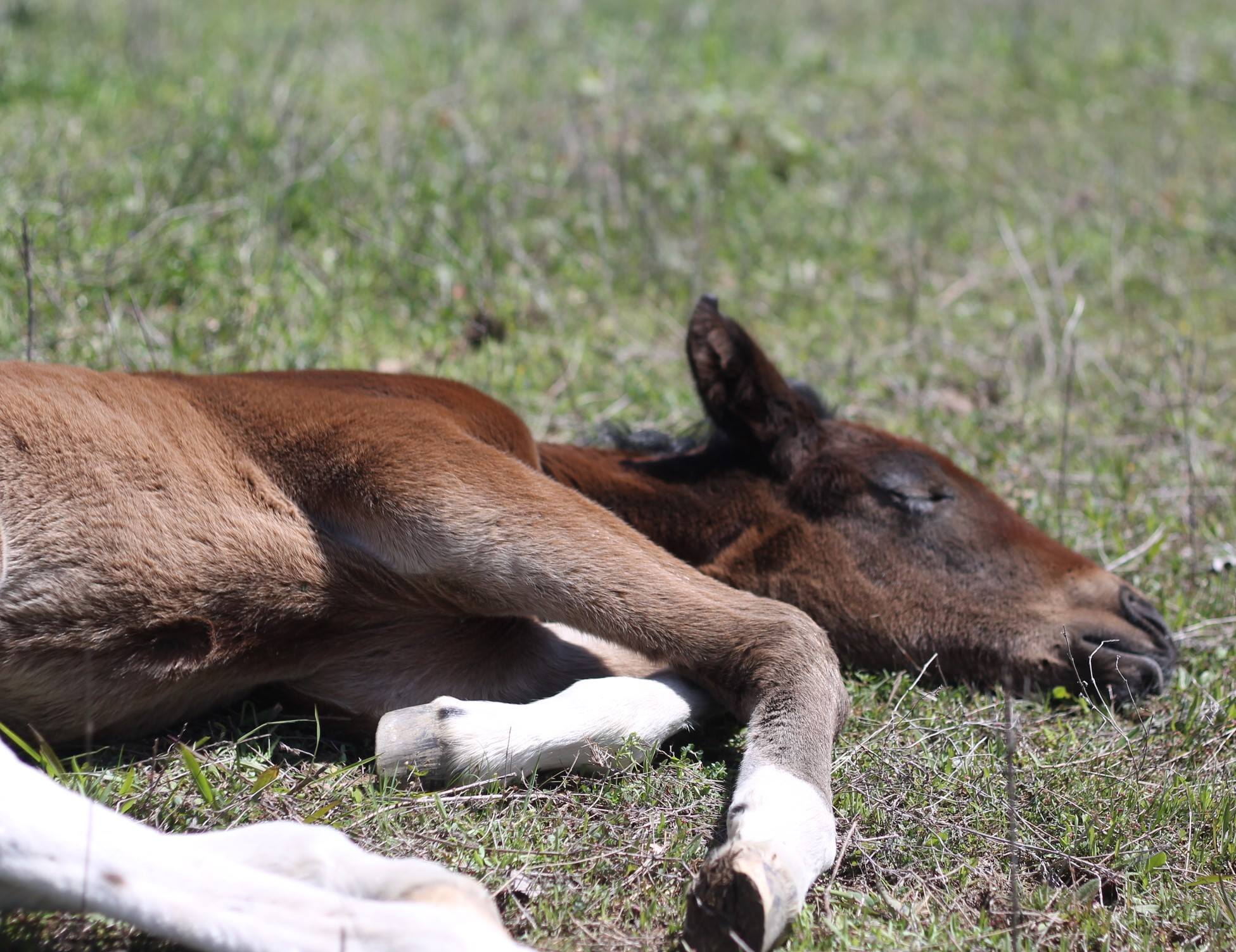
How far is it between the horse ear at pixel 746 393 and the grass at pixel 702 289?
2.33 ft

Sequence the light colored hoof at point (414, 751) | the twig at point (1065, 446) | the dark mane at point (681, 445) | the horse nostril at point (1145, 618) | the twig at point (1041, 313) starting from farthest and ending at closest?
the twig at point (1041, 313), the twig at point (1065, 446), the dark mane at point (681, 445), the horse nostril at point (1145, 618), the light colored hoof at point (414, 751)

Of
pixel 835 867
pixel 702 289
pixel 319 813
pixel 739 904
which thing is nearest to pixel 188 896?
pixel 319 813

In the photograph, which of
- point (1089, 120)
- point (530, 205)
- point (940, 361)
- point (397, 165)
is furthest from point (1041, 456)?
point (1089, 120)

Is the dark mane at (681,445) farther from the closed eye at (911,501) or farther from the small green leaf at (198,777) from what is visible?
the small green leaf at (198,777)

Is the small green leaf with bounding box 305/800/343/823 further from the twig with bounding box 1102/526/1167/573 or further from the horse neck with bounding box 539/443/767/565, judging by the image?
the twig with bounding box 1102/526/1167/573

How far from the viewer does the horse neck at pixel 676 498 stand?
3705 mm

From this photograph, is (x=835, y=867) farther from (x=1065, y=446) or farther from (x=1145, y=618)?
(x=1065, y=446)

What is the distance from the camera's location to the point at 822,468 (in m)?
3.79

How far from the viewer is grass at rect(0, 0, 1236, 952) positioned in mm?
2600

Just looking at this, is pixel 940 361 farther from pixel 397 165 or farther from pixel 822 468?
pixel 397 165

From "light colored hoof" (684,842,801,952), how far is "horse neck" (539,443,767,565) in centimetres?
152

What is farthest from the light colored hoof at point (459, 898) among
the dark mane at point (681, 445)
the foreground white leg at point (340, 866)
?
the dark mane at point (681, 445)

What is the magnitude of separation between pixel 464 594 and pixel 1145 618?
213cm

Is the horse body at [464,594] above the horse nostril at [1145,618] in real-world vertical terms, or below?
above
